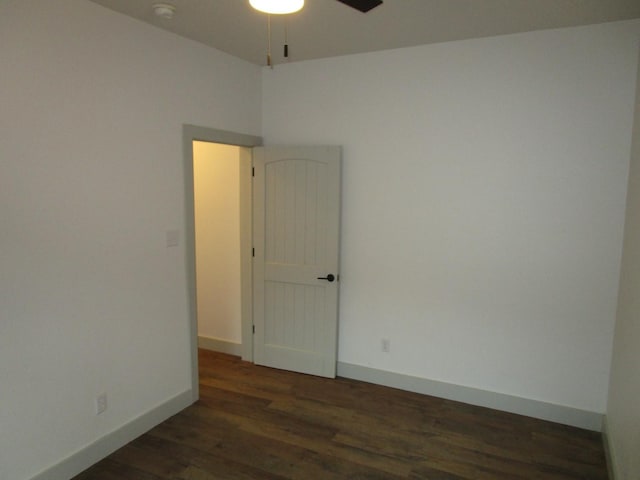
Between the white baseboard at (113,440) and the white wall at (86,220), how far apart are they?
41 millimetres

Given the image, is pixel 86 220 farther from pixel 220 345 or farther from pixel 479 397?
pixel 479 397

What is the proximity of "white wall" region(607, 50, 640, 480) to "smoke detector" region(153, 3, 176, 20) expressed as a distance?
295 cm

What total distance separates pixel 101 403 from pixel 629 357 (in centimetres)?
316

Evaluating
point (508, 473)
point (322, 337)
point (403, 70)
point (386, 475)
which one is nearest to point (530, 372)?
point (508, 473)

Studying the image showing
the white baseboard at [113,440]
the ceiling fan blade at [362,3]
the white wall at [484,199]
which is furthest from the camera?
the white wall at [484,199]

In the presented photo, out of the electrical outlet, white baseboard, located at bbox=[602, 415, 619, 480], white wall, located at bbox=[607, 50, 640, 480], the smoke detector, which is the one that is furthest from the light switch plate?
white baseboard, located at bbox=[602, 415, 619, 480]

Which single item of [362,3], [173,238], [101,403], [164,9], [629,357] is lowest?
[101,403]

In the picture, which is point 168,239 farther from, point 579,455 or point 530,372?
point 579,455

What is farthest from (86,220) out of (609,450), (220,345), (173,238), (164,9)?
(609,450)

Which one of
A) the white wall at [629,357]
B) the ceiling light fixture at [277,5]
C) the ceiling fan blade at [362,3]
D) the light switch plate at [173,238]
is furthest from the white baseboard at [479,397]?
the ceiling light fixture at [277,5]

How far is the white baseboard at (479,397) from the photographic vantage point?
310 cm

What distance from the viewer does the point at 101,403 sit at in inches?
106

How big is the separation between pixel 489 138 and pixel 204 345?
3492 millimetres

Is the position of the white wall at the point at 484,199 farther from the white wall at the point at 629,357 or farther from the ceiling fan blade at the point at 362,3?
the ceiling fan blade at the point at 362,3
